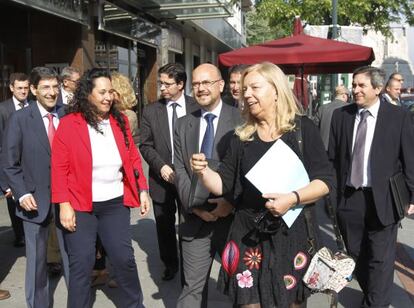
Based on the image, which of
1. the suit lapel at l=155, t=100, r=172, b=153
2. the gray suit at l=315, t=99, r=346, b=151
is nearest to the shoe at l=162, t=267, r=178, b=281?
the suit lapel at l=155, t=100, r=172, b=153

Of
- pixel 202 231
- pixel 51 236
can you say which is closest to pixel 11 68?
pixel 51 236

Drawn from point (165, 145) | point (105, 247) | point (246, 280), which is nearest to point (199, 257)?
point (105, 247)

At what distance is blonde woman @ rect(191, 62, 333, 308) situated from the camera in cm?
271

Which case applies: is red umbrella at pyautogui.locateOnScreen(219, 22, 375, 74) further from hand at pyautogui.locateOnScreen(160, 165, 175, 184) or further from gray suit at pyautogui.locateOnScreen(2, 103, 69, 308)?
gray suit at pyautogui.locateOnScreen(2, 103, 69, 308)

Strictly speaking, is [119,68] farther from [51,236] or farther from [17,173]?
[17,173]

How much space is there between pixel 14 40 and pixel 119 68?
383 centimetres

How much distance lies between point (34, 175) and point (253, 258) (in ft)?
6.77

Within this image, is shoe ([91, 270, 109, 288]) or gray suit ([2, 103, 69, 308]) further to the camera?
shoe ([91, 270, 109, 288])

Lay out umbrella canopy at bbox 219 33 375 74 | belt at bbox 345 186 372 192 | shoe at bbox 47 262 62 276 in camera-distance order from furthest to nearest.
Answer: umbrella canopy at bbox 219 33 375 74 → shoe at bbox 47 262 62 276 → belt at bbox 345 186 372 192

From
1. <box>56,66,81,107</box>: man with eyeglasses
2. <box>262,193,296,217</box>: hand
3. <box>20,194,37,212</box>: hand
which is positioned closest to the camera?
<box>262,193,296,217</box>: hand

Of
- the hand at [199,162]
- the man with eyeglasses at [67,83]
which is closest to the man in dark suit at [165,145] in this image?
the man with eyeglasses at [67,83]

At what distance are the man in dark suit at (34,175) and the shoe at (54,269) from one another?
120 centimetres

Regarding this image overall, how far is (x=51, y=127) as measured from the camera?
4.20 m

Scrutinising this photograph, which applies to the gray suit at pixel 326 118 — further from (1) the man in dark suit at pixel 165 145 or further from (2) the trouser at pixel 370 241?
(2) the trouser at pixel 370 241
